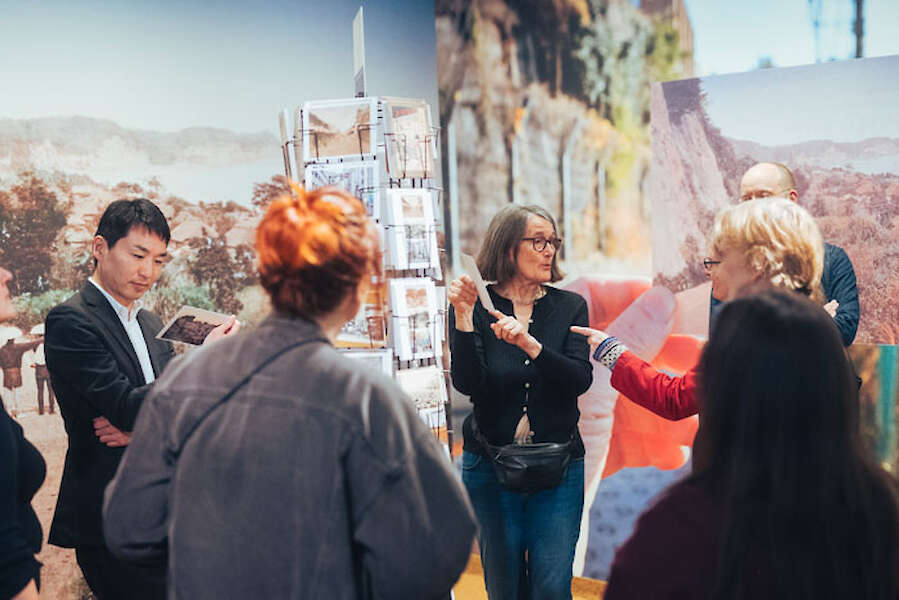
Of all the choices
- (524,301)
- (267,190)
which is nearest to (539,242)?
(524,301)

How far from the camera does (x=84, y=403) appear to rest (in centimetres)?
232

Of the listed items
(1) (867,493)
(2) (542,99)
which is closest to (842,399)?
(1) (867,493)

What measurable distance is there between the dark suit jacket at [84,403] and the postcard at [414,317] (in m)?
0.94

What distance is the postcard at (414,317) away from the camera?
286cm

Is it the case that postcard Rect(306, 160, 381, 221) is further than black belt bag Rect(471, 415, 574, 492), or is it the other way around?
postcard Rect(306, 160, 381, 221)

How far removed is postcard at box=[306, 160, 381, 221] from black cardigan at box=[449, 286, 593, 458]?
0.61m

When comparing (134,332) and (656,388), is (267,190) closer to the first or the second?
(134,332)

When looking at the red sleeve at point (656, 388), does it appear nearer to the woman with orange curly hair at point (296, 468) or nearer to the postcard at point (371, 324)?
the postcard at point (371, 324)

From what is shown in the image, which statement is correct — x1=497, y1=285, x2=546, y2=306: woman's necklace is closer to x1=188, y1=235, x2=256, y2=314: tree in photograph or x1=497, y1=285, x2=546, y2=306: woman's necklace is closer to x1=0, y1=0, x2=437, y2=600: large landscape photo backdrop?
x1=0, y1=0, x2=437, y2=600: large landscape photo backdrop

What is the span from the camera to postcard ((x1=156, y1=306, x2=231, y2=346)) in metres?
2.44

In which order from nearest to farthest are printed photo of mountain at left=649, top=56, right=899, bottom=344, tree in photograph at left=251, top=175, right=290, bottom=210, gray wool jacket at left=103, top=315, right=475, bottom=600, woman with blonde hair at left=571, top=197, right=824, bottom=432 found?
gray wool jacket at left=103, top=315, right=475, bottom=600 < woman with blonde hair at left=571, top=197, right=824, bottom=432 < printed photo of mountain at left=649, top=56, right=899, bottom=344 < tree in photograph at left=251, top=175, right=290, bottom=210

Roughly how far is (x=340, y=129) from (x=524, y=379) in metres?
1.19

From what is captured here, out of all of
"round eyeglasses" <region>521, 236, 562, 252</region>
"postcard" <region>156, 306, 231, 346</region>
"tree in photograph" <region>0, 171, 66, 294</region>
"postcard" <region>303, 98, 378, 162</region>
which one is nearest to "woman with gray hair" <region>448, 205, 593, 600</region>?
"round eyeglasses" <region>521, 236, 562, 252</region>

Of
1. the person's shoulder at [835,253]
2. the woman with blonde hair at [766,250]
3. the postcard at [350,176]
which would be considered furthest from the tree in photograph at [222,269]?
the person's shoulder at [835,253]
